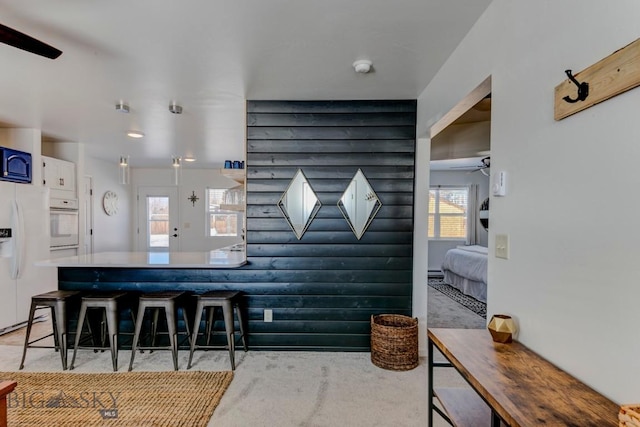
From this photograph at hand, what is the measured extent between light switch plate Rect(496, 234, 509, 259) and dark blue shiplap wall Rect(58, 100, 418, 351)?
→ 1.61 meters

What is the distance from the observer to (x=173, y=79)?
2693mm

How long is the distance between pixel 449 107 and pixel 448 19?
62 cm

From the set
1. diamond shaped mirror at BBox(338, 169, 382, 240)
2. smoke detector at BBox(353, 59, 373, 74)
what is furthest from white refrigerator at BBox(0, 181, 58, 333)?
smoke detector at BBox(353, 59, 373, 74)

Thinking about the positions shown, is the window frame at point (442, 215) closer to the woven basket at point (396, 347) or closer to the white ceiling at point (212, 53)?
the white ceiling at point (212, 53)

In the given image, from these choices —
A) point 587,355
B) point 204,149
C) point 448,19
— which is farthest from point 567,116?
point 204,149

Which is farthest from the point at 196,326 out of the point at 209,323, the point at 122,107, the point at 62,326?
the point at 122,107

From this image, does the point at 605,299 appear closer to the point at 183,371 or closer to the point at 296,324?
the point at 296,324

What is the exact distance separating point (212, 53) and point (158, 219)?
6.18 meters

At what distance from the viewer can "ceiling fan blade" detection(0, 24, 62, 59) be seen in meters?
1.52

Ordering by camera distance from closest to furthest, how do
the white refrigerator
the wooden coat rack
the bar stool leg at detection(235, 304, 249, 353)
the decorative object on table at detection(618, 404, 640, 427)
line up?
the decorative object on table at detection(618, 404, 640, 427) < the wooden coat rack < the bar stool leg at detection(235, 304, 249, 353) < the white refrigerator

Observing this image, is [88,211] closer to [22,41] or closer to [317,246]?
[317,246]

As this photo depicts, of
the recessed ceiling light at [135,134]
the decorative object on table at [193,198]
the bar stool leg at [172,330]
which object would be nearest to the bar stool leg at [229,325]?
the bar stool leg at [172,330]

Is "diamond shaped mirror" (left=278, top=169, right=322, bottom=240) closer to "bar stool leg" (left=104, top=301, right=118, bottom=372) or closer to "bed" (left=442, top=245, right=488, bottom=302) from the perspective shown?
"bar stool leg" (left=104, top=301, right=118, bottom=372)

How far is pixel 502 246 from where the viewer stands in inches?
61.7
